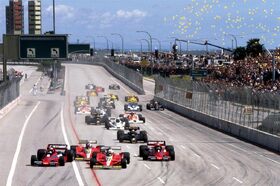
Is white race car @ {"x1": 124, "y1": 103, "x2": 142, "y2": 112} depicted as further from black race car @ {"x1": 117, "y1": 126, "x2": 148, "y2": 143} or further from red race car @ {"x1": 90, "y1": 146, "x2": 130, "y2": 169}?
red race car @ {"x1": 90, "y1": 146, "x2": 130, "y2": 169}

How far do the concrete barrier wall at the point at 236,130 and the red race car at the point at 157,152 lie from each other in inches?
295

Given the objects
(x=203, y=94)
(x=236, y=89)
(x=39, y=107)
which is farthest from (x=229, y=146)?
(x=39, y=107)

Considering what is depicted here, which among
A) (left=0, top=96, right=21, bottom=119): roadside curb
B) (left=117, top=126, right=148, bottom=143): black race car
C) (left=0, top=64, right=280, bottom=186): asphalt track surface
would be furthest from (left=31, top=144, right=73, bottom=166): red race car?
(left=0, top=96, right=21, bottom=119): roadside curb

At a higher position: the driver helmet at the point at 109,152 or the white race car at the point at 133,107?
the driver helmet at the point at 109,152

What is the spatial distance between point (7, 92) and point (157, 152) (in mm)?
38179

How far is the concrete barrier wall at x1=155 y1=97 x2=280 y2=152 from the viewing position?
39.3 m

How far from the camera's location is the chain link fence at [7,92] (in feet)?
208

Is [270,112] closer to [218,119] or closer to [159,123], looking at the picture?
[218,119]

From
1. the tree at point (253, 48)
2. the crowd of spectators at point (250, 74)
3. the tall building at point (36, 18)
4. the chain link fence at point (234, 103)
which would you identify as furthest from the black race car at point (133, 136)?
the tall building at point (36, 18)

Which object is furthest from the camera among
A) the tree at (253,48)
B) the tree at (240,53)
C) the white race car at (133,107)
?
the tree at (240,53)

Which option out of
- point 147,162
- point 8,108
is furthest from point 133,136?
point 8,108

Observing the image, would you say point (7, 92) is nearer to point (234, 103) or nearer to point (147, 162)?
point (234, 103)

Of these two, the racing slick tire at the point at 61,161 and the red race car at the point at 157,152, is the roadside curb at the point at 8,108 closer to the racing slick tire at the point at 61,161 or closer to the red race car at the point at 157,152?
the red race car at the point at 157,152

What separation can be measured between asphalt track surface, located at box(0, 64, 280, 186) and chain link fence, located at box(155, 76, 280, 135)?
1468mm
